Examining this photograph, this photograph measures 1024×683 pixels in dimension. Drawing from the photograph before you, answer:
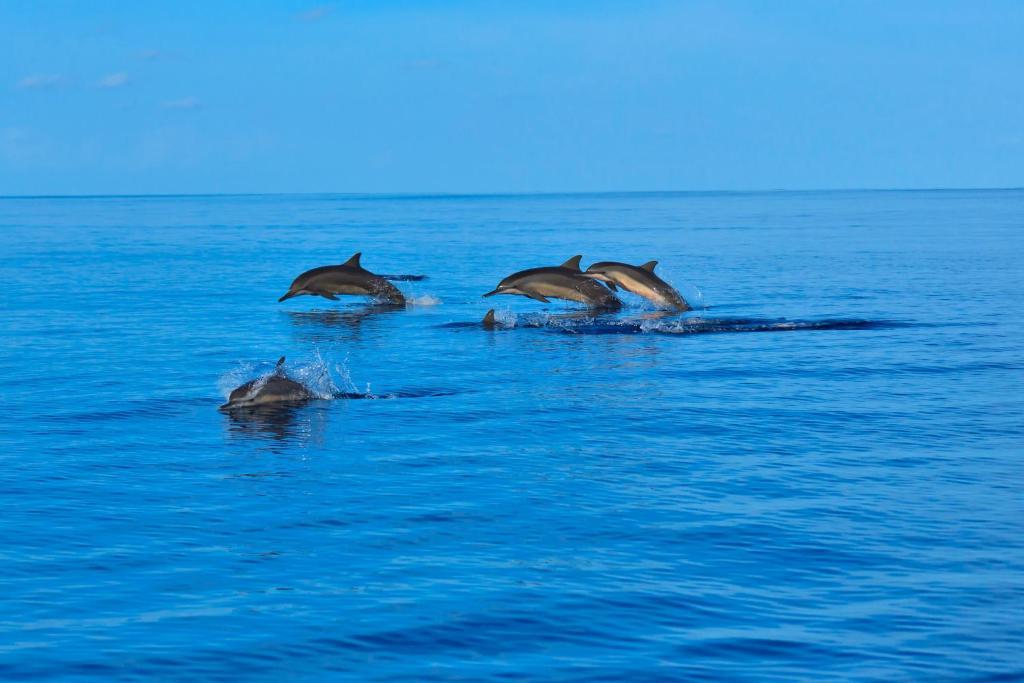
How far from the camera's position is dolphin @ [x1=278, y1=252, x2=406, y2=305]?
32.0m

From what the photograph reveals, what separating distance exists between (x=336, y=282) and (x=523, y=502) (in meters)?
20.9

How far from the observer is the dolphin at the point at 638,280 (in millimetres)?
28906

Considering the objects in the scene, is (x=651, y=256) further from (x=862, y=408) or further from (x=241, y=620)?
A: (x=241, y=620)

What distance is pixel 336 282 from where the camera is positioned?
32.3 m

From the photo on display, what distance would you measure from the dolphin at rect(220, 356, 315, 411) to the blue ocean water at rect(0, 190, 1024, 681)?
354 millimetres

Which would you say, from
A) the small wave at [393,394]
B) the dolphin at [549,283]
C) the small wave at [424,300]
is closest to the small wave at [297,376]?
the small wave at [393,394]

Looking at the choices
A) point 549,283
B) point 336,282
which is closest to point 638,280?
point 549,283

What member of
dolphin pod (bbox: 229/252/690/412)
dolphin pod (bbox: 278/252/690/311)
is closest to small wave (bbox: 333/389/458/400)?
dolphin pod (bbox: 229/252/690/412)

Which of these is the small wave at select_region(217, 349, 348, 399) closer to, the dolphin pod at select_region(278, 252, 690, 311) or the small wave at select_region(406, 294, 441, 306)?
the dolphin pod at select_region(278, 252, 690, 311)

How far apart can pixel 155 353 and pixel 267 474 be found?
10776 mm

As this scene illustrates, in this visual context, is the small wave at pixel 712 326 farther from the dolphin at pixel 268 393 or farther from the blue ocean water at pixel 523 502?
the dolphin at pixel 268 393

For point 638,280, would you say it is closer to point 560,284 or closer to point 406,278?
point 560,284

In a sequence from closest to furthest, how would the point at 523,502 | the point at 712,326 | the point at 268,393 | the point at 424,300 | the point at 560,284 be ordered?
the point at 523,502 < the point at 268,393 < the point at 712,326 < the point at 560,284 < the point at 424,300

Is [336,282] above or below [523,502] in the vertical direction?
above
